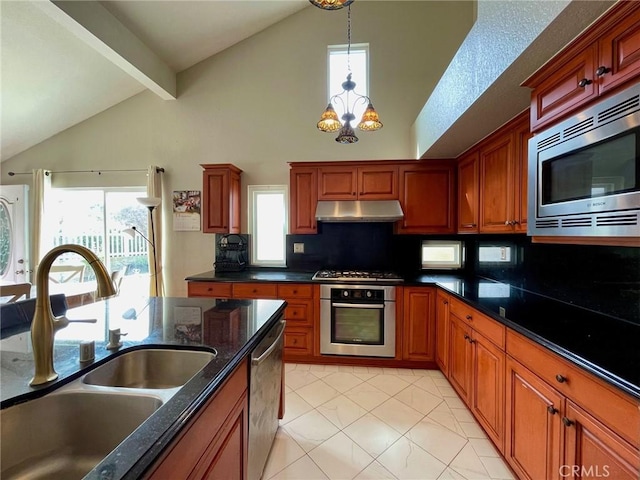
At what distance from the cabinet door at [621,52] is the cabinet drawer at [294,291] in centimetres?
242

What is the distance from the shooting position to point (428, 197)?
299cm

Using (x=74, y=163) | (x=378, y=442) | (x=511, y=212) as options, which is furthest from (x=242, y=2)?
(x=378, y=442)

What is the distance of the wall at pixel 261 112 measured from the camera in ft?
10.7

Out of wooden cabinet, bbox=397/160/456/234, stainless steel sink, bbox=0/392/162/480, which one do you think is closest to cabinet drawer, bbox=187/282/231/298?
wooden cabinet, bbox=397/160/456/234

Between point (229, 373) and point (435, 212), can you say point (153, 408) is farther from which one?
point (435, 212)

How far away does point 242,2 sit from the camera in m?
2.91

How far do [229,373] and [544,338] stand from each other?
51.8 inches

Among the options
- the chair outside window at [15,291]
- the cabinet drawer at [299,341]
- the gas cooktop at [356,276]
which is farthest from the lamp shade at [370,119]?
the chair outside window at [15,291]

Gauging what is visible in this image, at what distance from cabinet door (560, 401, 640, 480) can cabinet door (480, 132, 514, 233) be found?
1.27 m

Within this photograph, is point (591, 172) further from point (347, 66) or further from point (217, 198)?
point (217, 198)

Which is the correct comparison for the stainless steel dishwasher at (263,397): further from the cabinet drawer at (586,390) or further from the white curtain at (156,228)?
the white curtain at (156,228)

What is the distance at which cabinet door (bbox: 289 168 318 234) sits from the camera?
3.13m

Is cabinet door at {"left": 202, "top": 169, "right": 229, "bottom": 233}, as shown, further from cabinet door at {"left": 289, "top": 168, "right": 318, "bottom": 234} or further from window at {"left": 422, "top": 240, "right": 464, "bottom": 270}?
window at {"left": 422, "top": 240, "right": 464, "bottom": 270}

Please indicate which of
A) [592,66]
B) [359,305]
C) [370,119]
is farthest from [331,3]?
[359,305]
